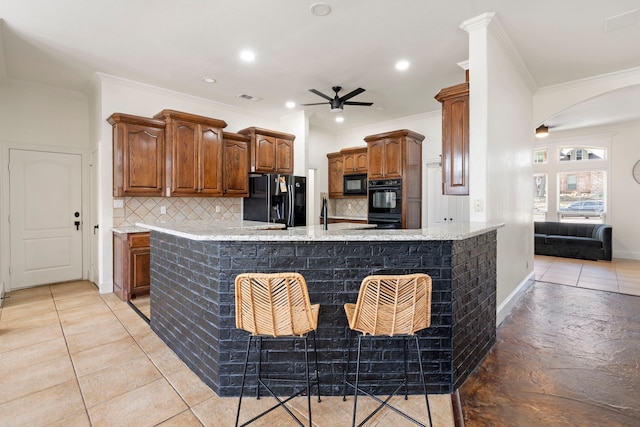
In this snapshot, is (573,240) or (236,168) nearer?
(236,168)

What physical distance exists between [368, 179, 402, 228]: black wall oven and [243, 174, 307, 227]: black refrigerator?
1.39m

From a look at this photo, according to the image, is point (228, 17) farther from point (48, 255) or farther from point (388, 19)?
point (48, 255)

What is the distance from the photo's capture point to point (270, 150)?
222 inches

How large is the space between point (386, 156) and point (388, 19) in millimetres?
3111

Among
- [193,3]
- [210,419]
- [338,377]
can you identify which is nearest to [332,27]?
[193,3]

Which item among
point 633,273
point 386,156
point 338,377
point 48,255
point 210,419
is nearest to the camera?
point 210,419

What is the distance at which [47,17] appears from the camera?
2949mm

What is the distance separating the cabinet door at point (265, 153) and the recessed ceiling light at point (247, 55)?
1.73m

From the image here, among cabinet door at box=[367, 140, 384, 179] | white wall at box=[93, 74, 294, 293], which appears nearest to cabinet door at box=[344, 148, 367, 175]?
cabinet door at box=[367, 140, 384, 179]

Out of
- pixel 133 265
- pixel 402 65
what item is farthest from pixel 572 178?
pixel 133 265

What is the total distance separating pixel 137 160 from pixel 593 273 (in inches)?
286

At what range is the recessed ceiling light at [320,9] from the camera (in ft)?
9.07

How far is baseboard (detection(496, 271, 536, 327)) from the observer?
331 centimetres

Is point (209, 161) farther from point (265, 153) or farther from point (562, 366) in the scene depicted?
point (562, 366)
